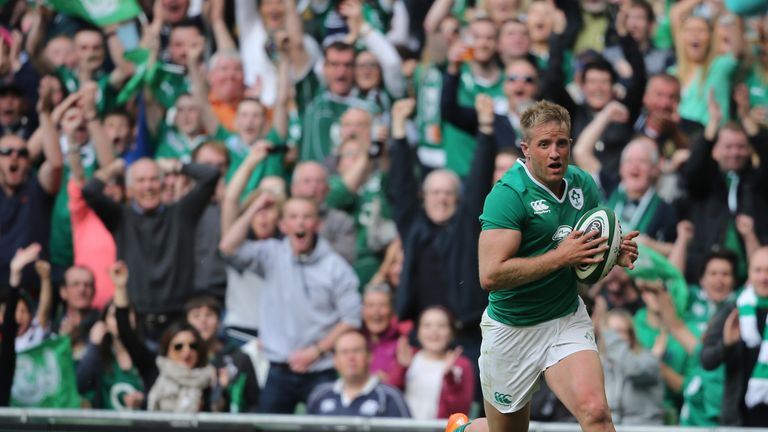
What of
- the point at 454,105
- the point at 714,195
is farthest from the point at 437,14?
the point at 714,195

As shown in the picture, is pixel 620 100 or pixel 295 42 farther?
pixel 295 42

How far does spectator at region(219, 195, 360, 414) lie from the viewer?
435 inches

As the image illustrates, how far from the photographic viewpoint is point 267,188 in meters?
11.9

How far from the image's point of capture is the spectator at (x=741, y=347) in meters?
9.98

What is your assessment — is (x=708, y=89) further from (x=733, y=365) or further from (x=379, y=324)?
(x=379, y=324)

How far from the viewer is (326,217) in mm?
11781

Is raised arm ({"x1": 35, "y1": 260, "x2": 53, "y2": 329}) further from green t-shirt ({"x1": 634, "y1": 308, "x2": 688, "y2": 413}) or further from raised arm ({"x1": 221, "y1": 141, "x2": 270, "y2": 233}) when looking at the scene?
green t-shirt ({"x1": 634, "y1": 308, "x2": 688, "y2": 413})

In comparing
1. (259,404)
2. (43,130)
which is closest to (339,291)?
(259,404)

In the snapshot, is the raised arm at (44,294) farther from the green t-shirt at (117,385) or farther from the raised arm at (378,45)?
the raised arm at (378,45)

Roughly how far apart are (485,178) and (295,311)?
5.85 feet

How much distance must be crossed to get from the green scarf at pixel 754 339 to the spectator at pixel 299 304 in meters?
2.88

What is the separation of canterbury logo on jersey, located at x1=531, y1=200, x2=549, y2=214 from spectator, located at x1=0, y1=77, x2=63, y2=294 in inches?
259

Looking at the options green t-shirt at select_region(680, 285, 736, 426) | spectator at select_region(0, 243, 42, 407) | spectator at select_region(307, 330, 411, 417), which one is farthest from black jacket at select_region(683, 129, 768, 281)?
spectator at select_region(0, 243, 42, 407)

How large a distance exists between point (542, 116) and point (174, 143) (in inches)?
257
